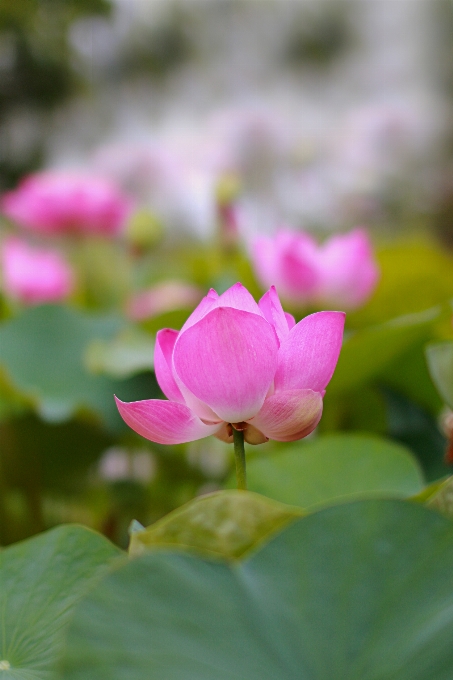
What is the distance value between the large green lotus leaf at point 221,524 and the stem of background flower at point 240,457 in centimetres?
1

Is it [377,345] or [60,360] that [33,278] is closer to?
[60,360]

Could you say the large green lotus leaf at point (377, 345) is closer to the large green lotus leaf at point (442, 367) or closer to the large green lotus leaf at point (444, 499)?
the large green lotus leaf at point (442, 367)

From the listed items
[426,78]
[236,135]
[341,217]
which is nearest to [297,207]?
[341,217]

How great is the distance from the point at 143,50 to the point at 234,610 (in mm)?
3764

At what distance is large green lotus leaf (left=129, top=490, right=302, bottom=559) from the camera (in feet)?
0.53

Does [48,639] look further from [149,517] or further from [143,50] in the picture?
[143,50]

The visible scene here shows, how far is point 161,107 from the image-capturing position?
338 cm

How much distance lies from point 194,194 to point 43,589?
1.55m

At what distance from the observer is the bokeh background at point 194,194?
495 millimetres

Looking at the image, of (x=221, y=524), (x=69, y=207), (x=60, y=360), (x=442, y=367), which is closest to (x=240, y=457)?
(x=221, y=524)

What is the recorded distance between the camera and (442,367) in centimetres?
29

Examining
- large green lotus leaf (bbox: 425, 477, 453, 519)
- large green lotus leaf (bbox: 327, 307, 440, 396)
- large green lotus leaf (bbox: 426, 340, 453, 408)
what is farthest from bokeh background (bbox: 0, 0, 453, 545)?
large green lotus leaf (bbox: 425, 477, 453, 519)

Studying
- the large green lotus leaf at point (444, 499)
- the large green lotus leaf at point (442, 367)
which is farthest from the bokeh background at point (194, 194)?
the large green lotus leaf at point (444, 499)

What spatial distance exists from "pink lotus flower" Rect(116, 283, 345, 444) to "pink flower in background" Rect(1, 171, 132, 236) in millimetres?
541
